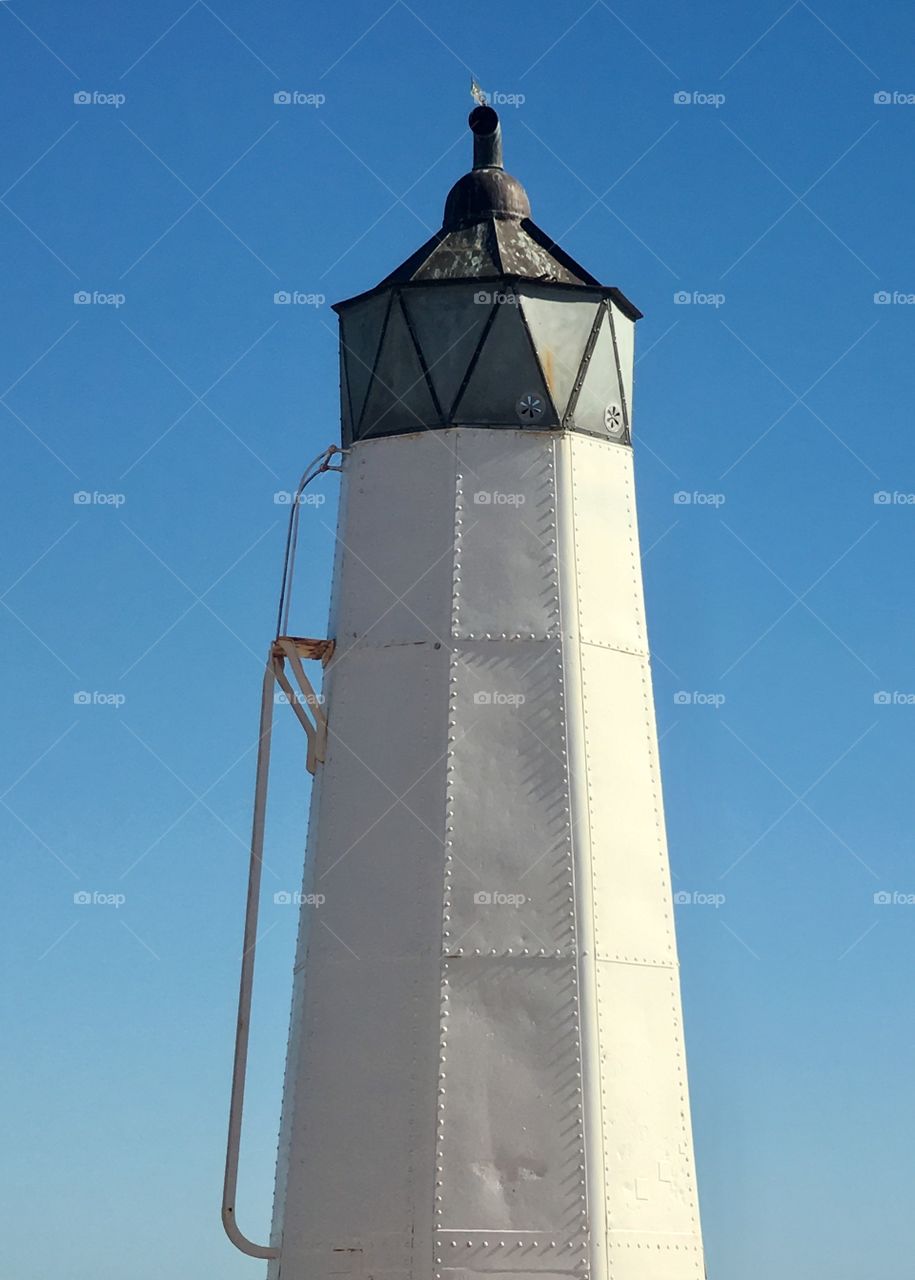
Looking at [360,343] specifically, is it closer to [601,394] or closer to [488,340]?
[488,340]

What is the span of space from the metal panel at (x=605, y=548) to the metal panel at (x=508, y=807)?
746mm

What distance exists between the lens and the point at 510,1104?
13.6m

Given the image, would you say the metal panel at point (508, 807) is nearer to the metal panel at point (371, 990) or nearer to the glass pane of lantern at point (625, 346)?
the metal panel at point (371, 990)

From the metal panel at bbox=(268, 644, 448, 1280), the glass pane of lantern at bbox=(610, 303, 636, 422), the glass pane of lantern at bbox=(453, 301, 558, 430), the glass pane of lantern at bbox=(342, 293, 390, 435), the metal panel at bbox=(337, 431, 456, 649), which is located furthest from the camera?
the glass pane of lantern at bbox=(610, 303, 636, 422)

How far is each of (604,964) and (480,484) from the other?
15.6ft

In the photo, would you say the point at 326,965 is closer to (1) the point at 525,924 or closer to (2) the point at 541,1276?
→ (1) the point at 525,924

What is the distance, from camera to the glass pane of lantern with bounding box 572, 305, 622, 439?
16.3 meters

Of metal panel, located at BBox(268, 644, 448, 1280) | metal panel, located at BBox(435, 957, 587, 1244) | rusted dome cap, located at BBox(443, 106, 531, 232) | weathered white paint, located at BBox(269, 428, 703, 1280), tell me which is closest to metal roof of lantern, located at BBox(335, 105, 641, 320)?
rusted dome cap, located at BBox(443, 106, 531, 232)

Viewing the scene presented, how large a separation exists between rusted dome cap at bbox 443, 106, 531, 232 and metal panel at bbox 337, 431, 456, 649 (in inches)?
115

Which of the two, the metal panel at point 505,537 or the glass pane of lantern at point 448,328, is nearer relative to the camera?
the metal panel at point 505,537

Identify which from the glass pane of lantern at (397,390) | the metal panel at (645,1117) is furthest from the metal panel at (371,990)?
the glass pane of lantern at (397,390)

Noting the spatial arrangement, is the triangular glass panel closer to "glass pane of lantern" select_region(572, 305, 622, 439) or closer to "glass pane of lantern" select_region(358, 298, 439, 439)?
"glass pane of lantern" select_region(572, 305, 622, 439)

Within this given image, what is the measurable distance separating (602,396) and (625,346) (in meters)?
0.88

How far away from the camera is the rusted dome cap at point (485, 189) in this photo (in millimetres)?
17406
